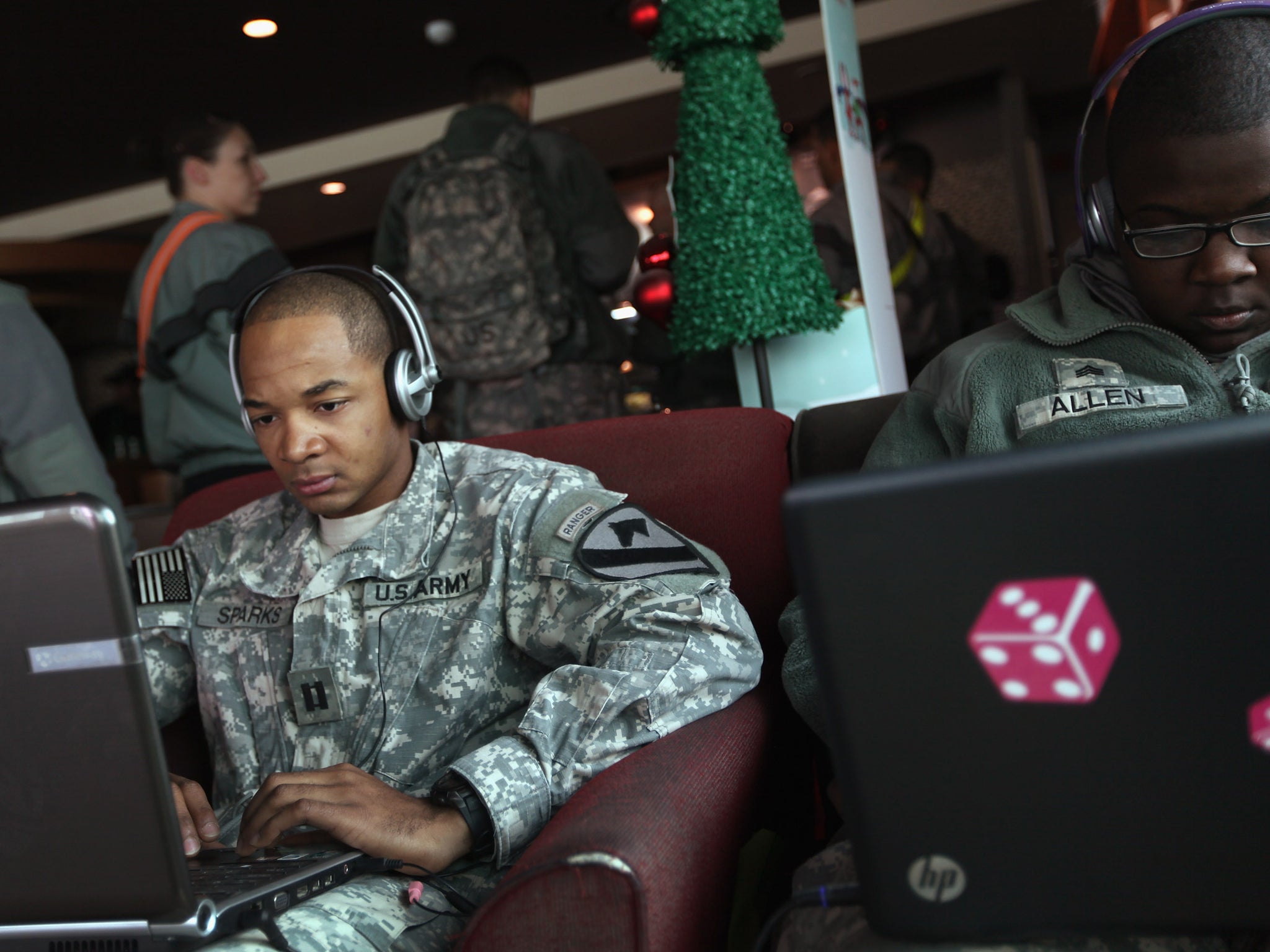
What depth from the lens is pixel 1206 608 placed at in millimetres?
569

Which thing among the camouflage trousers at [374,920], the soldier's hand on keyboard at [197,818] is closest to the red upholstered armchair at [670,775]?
the camouflage trousers at [374,920]

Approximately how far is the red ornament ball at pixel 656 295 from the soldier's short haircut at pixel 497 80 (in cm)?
103

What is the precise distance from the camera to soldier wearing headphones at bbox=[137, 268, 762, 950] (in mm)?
1163

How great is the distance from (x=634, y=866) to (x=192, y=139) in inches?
102

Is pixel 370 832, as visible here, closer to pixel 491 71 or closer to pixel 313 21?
pixel 491 71

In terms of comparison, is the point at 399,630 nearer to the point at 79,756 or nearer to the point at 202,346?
the point at 79,756

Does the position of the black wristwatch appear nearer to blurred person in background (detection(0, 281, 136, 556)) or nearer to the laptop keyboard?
the laptop keyboard

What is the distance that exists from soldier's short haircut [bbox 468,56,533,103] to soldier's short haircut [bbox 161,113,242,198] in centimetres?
70

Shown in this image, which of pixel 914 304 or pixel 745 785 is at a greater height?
pixel 914 304

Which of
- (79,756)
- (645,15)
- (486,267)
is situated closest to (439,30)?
(486,267)

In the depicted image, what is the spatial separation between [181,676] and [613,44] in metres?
4.22

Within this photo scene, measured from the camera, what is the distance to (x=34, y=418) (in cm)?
235

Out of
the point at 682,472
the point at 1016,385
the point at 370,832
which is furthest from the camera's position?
the point at 682,472

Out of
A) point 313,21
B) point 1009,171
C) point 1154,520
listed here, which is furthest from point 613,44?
point 1154,520
